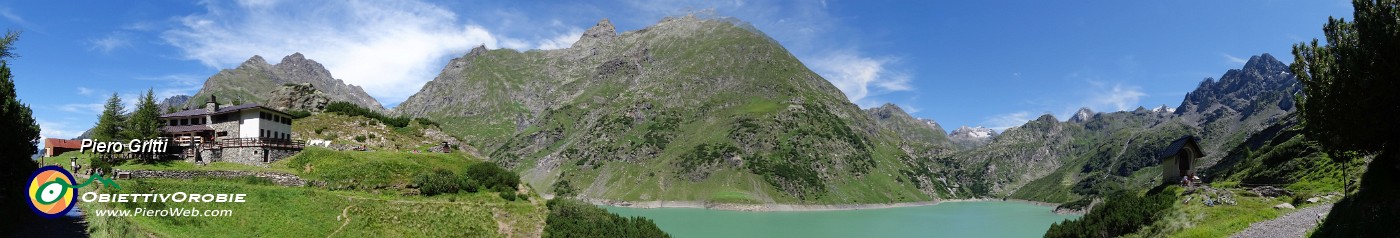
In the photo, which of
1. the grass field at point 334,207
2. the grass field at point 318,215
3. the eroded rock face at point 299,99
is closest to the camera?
the grass field at point 318,215

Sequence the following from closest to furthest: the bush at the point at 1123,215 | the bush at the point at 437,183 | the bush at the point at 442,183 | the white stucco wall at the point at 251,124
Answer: the bush at the point at 1123,215
the bush at the point at 437,183
the bush at the point at 442,183
the white stucco wall at the point at 251,124

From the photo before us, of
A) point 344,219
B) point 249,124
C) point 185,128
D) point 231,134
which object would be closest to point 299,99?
point 185,128

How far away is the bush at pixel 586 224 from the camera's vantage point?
43963mm

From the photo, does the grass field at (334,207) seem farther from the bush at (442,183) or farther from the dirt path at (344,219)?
the bush at (442,183)

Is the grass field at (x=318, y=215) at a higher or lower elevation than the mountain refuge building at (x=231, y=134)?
lower

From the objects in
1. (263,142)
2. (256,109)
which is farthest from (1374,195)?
→ (256,109)

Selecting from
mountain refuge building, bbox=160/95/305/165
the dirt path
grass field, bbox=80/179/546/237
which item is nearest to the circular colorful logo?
grass field, bbox=80/179/546/237

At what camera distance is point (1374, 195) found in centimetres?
2219

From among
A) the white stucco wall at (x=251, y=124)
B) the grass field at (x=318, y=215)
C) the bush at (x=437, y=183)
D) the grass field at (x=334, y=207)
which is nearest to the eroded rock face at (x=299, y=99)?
the white stucco wall at (x=251, y=124)

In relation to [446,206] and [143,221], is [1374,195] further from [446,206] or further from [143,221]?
[143,221]

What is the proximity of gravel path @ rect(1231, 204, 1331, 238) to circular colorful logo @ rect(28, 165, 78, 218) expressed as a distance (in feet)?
165

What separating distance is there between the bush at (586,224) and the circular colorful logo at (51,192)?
23465mm

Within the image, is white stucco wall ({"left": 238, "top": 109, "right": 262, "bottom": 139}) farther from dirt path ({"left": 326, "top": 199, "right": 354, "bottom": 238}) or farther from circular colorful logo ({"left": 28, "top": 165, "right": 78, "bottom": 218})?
circular colorful logo ({"left": 28, "top": 165, "right": 78, "bottom": 218})

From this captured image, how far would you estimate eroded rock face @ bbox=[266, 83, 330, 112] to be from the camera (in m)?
89.9
